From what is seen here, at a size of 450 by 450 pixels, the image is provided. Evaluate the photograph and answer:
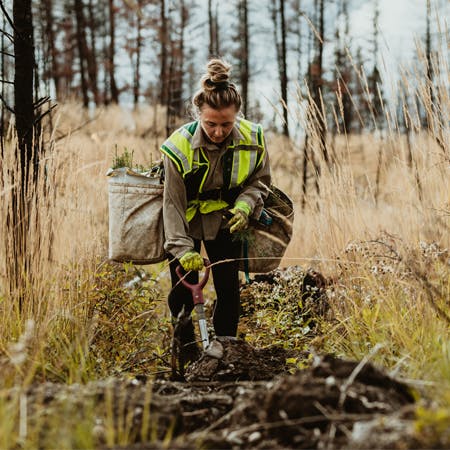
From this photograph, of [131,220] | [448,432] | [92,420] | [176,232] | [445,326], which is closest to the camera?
[448,432]

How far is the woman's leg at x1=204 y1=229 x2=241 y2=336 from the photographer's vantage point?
303 cm

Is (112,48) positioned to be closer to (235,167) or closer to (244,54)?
(244,54)

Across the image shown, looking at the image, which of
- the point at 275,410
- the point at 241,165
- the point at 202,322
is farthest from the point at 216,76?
the point at 275,410

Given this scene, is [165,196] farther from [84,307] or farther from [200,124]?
[84,307]

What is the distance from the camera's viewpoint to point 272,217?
10.5 feet

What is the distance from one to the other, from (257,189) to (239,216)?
32 cm

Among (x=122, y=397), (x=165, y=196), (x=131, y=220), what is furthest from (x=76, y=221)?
(x=122, y=397)

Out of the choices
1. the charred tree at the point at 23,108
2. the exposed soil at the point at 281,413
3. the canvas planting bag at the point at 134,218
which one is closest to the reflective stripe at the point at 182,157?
the canvas planting bag at the point at 134,218

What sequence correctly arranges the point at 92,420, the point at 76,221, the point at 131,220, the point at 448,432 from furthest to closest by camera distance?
1. the point at 76,221
2. the point at 131,220
3. the point at 92,420
4. the point at 448,432

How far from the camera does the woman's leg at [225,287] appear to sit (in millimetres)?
3031

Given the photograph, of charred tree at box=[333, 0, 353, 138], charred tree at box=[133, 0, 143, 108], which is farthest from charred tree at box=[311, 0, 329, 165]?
charred tree at box=[133, 0, 143, 108]

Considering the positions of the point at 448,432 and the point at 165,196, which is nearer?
the point at 448,432

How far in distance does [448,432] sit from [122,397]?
0.91 m

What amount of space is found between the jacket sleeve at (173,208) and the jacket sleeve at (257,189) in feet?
1.04
